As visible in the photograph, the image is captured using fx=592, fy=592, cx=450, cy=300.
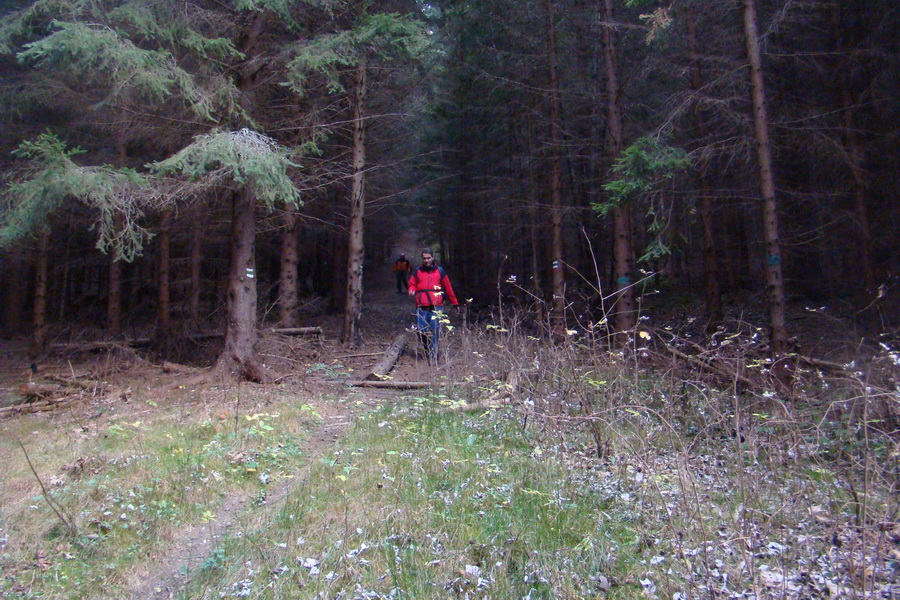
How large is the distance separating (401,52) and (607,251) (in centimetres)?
1392

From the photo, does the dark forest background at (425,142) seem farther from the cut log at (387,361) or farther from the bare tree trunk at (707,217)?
the cut log at (387,361)

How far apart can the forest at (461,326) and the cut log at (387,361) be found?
0.37ft

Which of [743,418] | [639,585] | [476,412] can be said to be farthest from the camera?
[476,412]

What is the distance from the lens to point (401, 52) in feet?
39.4

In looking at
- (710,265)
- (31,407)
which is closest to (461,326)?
(710,265)

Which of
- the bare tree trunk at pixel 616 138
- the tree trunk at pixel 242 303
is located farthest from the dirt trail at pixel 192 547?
the bare tree trunk at pixel 616 138

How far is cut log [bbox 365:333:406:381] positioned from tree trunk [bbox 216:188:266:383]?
1.92 metres

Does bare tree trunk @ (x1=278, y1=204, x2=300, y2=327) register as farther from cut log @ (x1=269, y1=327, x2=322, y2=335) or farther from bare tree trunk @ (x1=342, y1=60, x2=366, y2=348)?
bare tree trunk @ (x1=342, y1=60, x2=366, y2=348)

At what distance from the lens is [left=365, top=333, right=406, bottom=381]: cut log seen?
10727mm

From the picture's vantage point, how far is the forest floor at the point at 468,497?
377cm

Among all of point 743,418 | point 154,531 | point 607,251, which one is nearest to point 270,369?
point 154,531

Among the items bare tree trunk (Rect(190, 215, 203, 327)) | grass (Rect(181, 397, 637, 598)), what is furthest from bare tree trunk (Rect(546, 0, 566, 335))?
grass (Rect(181, 397, 637, 598))

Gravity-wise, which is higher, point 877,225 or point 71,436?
point 877,225

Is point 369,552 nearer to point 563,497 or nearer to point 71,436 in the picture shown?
point 563,497
